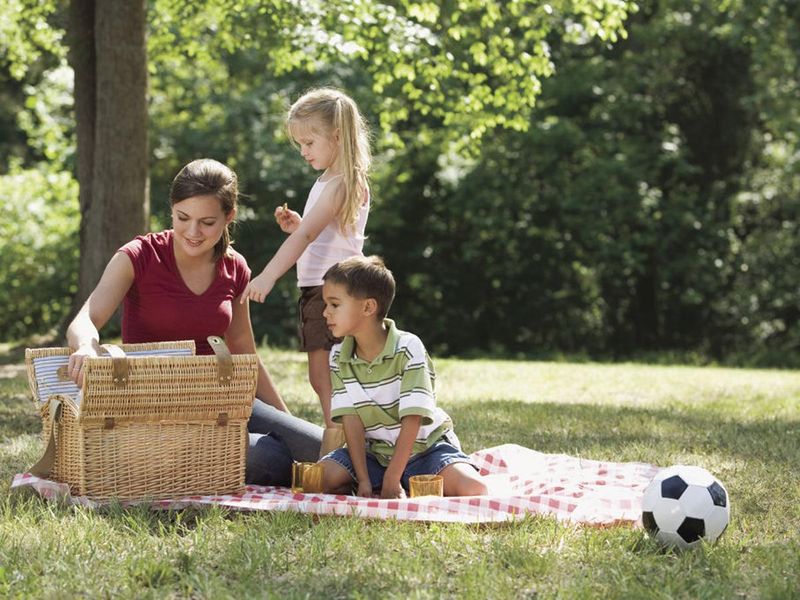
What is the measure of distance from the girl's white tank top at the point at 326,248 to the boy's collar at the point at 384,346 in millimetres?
656

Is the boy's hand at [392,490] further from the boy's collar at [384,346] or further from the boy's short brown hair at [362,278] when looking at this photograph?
the boy's short brown hair at [362,278]

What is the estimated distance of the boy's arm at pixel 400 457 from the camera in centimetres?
381

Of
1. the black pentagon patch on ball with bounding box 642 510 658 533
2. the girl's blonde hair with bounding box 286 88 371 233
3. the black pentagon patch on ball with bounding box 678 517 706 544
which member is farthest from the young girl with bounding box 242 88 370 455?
the black pentagon patch on ball with bounding box 678 517 706 544

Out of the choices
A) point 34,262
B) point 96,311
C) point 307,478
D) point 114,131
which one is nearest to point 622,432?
point 307,478

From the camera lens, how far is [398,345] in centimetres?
400

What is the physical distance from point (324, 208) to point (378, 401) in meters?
0.97

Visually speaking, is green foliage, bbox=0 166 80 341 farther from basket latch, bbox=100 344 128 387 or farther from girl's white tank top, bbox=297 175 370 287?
basket latch, bbox=100 344 128 387

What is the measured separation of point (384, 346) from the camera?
3.98 meters

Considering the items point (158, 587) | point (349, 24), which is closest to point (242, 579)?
point (158, 587)

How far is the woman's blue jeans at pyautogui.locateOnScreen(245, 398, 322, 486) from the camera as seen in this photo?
4242 mm

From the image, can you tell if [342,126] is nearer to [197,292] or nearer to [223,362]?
[197,292]

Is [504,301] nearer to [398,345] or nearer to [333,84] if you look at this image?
[333,84]

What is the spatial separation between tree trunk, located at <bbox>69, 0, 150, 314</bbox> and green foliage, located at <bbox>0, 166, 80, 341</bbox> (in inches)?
169

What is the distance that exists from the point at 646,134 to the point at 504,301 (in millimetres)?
3014
